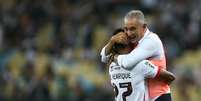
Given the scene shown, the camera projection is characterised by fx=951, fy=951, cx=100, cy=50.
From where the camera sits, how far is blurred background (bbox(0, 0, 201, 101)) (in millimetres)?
16797

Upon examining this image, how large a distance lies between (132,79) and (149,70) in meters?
0.23

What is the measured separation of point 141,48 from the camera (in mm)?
9656

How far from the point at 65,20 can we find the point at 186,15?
253 centimetres

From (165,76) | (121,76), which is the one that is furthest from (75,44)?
(165,76)

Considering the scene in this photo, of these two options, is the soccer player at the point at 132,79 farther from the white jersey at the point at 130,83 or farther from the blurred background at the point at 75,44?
the blurred background at the point at 75,44

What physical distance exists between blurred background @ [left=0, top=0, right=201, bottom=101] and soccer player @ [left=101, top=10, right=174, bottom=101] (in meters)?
6.51

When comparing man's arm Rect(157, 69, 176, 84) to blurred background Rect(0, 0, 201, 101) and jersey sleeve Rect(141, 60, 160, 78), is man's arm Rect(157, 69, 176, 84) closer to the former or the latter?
jersey sleeve Rect(141, 60, 160, 78)

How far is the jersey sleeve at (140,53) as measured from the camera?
9.64 m

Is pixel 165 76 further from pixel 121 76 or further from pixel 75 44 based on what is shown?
pixel 75 44

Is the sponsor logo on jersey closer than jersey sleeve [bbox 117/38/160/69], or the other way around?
jersey sleeve [bbox 117/38/160/69]

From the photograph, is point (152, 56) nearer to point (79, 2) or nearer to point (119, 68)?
point (119, 68)

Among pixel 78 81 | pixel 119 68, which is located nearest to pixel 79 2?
pixel 78 81

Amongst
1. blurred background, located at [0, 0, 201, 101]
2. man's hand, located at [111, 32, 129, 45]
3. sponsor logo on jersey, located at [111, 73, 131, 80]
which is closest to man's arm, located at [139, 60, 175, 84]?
sponsor logo on jersey, located at [111, 73, 131, 80]

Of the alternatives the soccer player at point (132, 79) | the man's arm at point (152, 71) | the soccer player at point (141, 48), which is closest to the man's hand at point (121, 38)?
the soccer player at point (141, 48)
